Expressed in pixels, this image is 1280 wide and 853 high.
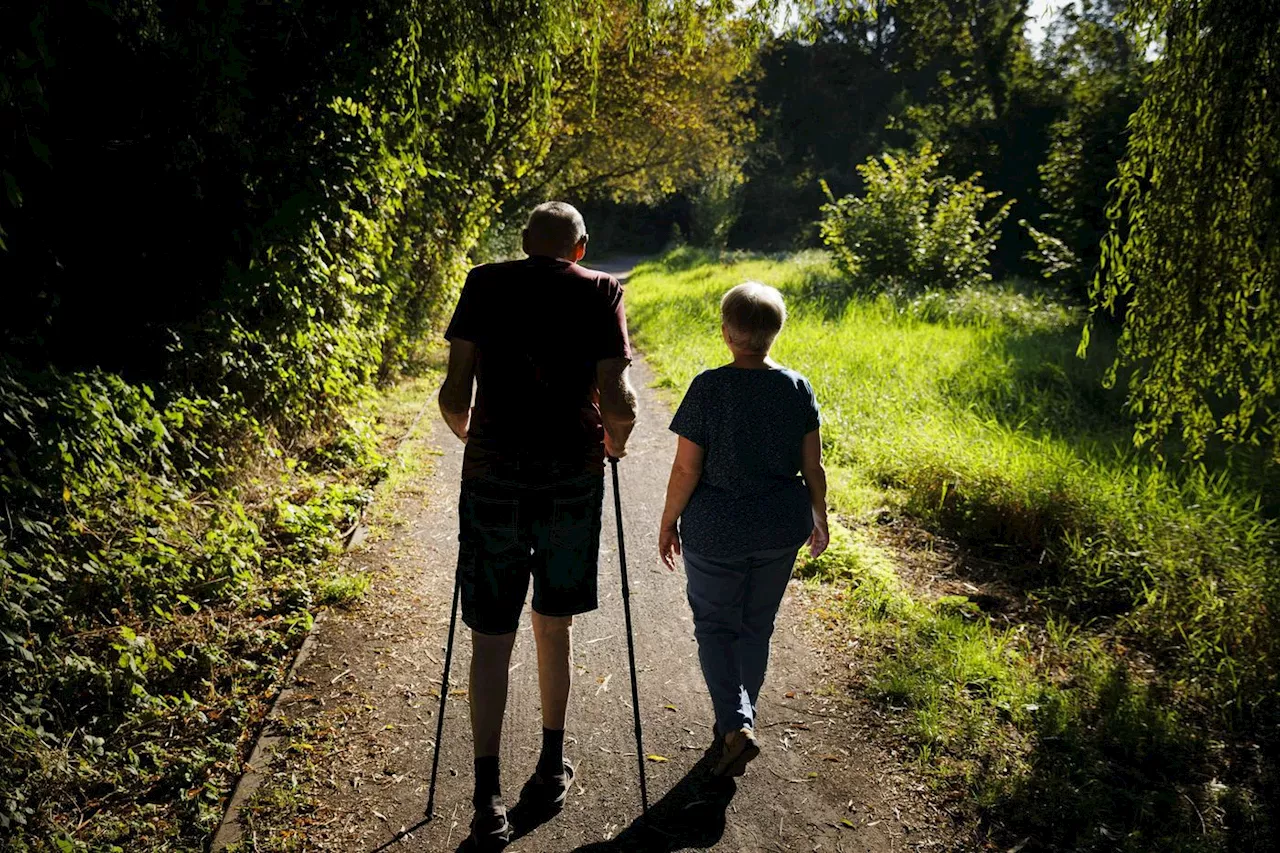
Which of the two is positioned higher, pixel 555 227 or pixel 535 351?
pixel 555 227

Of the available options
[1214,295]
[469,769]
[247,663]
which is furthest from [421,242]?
[1214,295]

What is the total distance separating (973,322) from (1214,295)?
9824mm

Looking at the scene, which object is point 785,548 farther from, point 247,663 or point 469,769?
point 247,663

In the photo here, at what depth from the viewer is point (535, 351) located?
270 centimetres

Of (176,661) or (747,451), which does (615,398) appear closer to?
(747,451)

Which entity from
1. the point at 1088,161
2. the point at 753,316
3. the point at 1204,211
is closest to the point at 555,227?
the point at 753,316

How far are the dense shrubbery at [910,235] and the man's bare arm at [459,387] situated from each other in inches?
577

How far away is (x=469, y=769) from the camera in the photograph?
11.0 feet

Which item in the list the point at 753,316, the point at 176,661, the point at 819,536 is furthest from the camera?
the point at 176,661

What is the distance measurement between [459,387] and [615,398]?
1.89ft

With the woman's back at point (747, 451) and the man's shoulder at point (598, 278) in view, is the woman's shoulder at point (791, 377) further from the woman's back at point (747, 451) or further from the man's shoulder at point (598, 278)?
the man's shoulder at point (598, 278)

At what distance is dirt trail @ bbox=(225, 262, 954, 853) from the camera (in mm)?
3033

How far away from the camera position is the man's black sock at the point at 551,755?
310 cm

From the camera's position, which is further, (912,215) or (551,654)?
(912,215)
